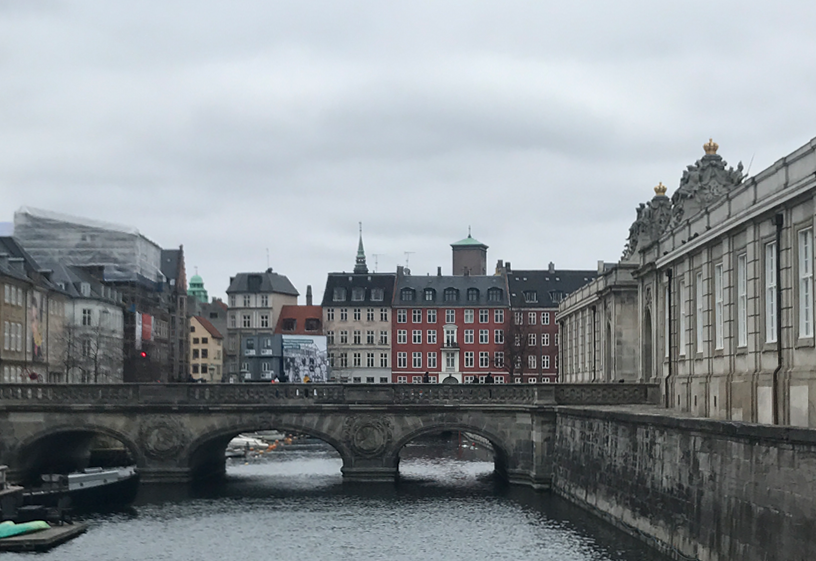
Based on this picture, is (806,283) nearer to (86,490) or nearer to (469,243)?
(86,490)

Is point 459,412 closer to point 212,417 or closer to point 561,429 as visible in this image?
point 561,429

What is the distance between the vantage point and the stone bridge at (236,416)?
63406 mm

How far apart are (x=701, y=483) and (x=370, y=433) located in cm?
3129

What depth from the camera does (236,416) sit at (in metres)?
64.3

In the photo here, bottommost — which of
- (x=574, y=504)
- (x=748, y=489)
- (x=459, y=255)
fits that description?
(x=574, y=504)

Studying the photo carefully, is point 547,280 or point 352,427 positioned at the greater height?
point 547,280

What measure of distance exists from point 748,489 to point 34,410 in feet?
141

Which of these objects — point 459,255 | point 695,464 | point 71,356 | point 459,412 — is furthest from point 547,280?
point 695,464

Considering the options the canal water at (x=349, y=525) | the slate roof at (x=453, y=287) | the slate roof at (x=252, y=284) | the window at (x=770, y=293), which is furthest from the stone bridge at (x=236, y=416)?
the slate roof at (x=252, y=284)

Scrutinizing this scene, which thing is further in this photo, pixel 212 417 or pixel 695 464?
pixel 212 417

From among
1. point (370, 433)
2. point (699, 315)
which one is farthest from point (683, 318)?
point (370, 433)

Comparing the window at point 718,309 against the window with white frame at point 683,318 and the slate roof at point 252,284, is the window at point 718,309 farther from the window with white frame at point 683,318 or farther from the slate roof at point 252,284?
the slate roof at point 252,284

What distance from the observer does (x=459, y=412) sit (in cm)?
6334

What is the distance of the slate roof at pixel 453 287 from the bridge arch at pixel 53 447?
89450 mm
